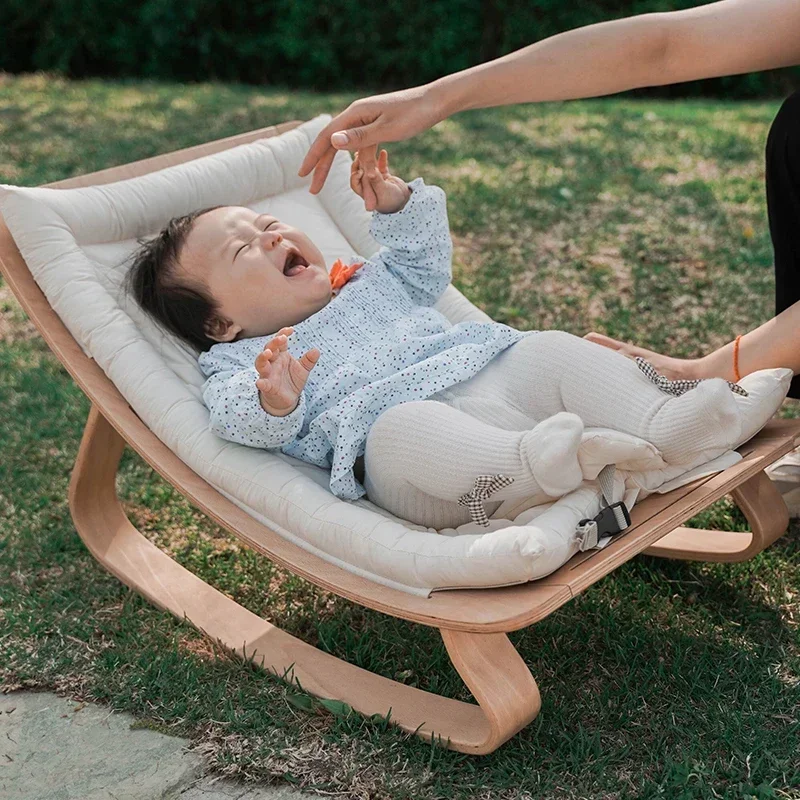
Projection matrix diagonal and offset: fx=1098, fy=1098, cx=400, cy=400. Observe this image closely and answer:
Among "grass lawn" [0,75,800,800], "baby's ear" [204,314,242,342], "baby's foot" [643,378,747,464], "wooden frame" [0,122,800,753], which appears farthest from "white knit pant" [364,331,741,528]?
"baby's ear" [204,314,242,342]

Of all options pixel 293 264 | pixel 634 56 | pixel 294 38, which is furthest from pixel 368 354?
pixel 294 38

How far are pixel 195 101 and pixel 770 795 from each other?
5.81 meters

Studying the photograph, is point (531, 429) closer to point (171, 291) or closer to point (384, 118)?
point (384, 118)

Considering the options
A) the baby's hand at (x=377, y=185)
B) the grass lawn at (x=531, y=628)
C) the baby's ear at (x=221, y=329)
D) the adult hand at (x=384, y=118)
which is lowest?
the grass lawn at (x=531, y=628)

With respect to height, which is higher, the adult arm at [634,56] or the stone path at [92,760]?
the adult arm at [634,56]

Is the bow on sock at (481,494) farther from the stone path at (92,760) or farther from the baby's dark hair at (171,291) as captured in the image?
the baby's dark hair at (171,291)

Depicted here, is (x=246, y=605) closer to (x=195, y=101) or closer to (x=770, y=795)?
(x=770, y=795)

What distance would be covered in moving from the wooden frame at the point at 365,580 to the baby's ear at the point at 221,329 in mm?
285

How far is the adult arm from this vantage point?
8.42 feet

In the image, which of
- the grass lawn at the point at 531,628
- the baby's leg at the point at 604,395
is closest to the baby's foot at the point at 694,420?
the baby's leg at the point at 604,395

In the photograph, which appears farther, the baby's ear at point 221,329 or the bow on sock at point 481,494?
the baby's ear at point 221,329

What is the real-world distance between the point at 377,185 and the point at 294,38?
5937mm

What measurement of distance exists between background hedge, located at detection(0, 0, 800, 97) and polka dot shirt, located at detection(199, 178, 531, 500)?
5640 mm

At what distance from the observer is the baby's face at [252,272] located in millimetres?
2664
